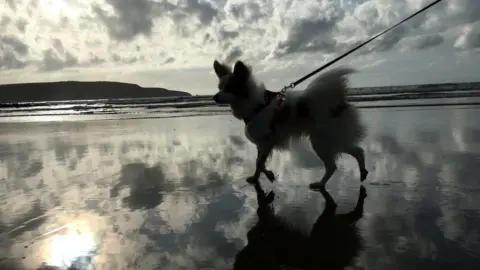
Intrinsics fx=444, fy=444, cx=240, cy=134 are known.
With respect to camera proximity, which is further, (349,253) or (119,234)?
(119,234)

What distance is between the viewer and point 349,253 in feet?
9.45

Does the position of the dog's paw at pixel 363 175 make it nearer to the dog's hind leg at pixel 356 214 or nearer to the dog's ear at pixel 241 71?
the dog's hind leg at pixel 356 214

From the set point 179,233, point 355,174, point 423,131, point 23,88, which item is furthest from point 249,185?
point 23,88

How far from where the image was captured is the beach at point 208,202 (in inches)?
115

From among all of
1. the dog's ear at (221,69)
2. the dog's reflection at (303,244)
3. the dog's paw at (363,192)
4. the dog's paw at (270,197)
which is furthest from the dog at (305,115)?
the dog's reflection at (303,244)

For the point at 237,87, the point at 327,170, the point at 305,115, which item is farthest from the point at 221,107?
the point at 327,170

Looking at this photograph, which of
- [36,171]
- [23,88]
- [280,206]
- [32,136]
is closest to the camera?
[280,206]

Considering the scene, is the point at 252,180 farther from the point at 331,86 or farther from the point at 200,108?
the point at 200,108

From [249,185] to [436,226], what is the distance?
2109mm

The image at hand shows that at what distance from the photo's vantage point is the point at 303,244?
3088 mm

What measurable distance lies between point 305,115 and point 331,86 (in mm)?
435

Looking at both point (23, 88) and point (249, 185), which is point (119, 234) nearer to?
point (249, 185)

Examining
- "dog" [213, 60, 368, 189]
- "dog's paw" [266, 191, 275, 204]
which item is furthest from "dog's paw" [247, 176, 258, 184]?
"dog's paw" [266, 191, 275, 204]

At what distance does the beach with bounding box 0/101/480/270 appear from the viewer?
2928 mm
